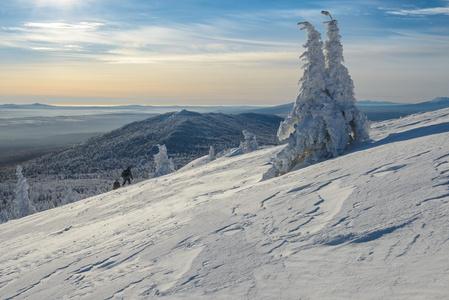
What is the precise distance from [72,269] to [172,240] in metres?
2.27

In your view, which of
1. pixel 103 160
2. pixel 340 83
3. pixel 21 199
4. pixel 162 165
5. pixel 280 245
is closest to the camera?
pixel 280 245

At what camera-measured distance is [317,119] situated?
47.4 feet

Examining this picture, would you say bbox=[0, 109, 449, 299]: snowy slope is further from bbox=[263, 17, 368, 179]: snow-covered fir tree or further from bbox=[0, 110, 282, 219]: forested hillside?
bbox=[0, 110, 282, 219]: forested hillside

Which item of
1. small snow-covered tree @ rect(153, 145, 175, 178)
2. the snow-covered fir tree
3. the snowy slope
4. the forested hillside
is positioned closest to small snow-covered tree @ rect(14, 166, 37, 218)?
small snow-covered tree @ rect(153, 145, 175, 178)

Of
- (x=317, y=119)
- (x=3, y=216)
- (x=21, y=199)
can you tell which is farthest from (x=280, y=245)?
(x=3, y=216)

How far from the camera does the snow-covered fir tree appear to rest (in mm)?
14023

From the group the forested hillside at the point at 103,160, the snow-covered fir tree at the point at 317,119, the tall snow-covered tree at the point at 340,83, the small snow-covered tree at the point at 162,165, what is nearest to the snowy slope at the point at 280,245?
the snow-covered fir tree at the point at 317,119

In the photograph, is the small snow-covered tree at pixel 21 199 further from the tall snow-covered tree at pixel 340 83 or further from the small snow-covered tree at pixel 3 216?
the tall snow-covered tree at pixel 340 83

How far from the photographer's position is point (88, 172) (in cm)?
11981

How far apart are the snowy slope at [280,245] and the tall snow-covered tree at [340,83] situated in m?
3.87

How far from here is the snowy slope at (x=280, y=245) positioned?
14.2 ft

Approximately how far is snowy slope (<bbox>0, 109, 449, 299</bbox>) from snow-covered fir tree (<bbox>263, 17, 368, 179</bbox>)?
118 inches

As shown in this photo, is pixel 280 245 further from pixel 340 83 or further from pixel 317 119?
pixel 340 83

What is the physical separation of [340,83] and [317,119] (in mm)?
2202
